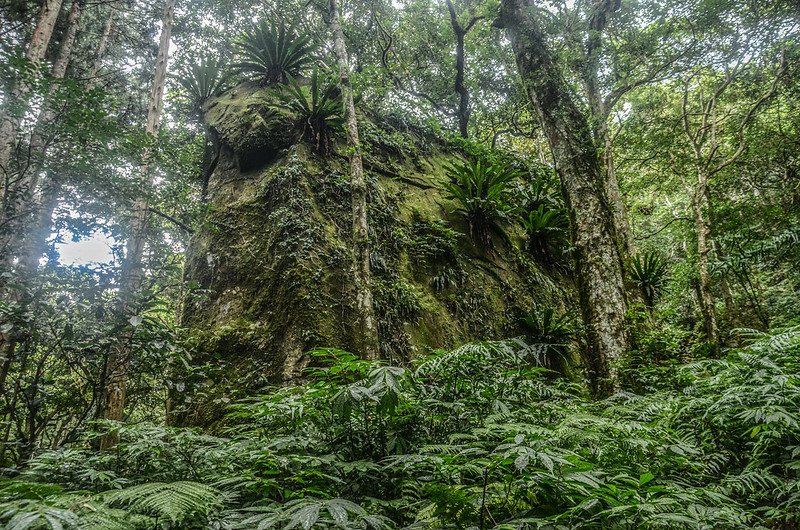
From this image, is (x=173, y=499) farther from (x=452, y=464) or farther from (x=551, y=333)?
(x=551, y=333)

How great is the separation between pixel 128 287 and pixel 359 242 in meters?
2.30

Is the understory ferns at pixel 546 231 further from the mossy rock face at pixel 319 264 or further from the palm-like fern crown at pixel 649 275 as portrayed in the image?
the palm-like fern crown at pixel 649 275

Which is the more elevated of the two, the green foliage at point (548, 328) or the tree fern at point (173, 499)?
the green foliage at point (548, 328)

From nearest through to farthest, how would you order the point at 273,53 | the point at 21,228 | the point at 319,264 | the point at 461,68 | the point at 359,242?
1. the point at 21,228
2. the point at 359,242
3. the point at 319,264
4. the point at 273,53
5. the point at 461,68

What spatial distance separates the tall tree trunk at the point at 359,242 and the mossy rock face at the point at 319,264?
20.5 inches

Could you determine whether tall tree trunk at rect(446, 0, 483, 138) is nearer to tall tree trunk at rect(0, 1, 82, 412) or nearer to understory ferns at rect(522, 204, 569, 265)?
understory ferns at rect(522, 204, 569, 265)

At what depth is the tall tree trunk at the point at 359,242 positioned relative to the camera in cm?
433

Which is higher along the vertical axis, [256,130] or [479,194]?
[256,130]

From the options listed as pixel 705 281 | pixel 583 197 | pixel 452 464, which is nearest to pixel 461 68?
pixel 583 197

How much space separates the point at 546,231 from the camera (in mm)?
8211

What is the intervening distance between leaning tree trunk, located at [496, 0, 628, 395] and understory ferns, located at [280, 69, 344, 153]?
277 centimetres

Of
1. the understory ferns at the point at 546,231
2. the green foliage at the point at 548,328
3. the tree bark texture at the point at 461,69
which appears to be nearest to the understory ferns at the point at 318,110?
the understory ferns at the point at 546,231

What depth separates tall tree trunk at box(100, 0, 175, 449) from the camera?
345cm

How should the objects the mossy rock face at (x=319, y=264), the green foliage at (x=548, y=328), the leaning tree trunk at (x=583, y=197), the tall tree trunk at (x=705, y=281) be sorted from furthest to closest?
the green foliage at (x=548, y=328)
the tall tree trunk at (x=705, y=281)
the mossy rock face at (x=319, y=264)
the leaning tree trunk at (x=583, y=197)
